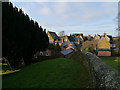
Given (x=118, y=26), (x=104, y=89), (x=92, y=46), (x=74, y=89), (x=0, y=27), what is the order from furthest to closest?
(x=92, y=46), (x=118, y=26), (x=0, y=27), (x=74, y=89), (x=104, y=89)

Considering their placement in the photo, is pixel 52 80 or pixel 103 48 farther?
pixel 103 48

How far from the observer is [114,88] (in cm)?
369

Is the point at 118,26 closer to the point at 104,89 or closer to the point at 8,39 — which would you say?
the point at 104,89

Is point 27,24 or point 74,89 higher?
point 27,24

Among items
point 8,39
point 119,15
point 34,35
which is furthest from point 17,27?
point 119,15

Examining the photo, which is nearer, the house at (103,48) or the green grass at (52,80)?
the green grass at (52,80)

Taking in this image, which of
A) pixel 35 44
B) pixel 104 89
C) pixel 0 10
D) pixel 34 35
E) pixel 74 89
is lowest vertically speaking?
pixel 74 89

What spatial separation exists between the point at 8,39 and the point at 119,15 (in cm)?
1895

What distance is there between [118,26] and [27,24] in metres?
16.1

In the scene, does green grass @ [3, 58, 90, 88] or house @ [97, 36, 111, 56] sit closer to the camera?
green grass @ [3, 58, 90, 88]

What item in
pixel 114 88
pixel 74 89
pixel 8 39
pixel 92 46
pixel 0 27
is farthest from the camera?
pixel 92 46

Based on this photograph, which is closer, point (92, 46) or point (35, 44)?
point (35, 44)

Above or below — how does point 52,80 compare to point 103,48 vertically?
below

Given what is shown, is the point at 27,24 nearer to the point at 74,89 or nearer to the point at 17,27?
the point at 17,27
